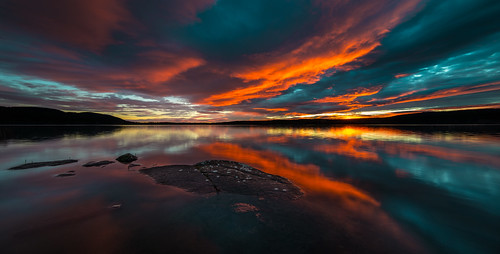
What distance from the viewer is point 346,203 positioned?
9227 millimetres

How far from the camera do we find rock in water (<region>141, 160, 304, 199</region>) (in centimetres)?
1025

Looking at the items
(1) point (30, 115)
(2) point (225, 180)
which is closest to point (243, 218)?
(2) point (225, 180)

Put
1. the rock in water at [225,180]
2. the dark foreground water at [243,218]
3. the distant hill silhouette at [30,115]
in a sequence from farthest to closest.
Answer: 1. the distant hill silhouette at [30,115]
2. the rock in water at [225,180]
3. the dark foreground water at [243,218]

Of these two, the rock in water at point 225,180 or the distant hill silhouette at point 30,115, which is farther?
the distant hill silhouette at point 30,115

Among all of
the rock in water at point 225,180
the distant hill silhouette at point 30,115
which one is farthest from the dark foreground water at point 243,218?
the distant hill silhouette at point 30,115

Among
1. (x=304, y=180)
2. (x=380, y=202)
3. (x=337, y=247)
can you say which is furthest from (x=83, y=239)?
(x=380, y=202)

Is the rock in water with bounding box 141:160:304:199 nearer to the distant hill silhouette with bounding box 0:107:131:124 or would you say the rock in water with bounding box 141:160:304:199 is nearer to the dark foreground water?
the dark foreground water

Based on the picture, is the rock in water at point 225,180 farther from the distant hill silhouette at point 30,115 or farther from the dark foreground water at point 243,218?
the distant hill silhouette at point 30,115

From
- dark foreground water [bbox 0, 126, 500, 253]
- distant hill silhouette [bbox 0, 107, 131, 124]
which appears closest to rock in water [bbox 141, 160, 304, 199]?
dark foreground water [bbox 0, 126, 500, 253]

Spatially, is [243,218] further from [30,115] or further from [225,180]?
[30,115]

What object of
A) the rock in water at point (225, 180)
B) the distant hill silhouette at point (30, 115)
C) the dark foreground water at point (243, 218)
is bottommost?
the dark foreground water at point (243, 218)

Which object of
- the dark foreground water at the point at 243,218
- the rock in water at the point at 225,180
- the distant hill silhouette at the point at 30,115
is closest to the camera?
the dark foreground water at the point at 243,218

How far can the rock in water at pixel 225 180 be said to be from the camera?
1025 centimetres

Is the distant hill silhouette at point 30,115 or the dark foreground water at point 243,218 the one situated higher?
the distant hill silhouette at point 30,115
